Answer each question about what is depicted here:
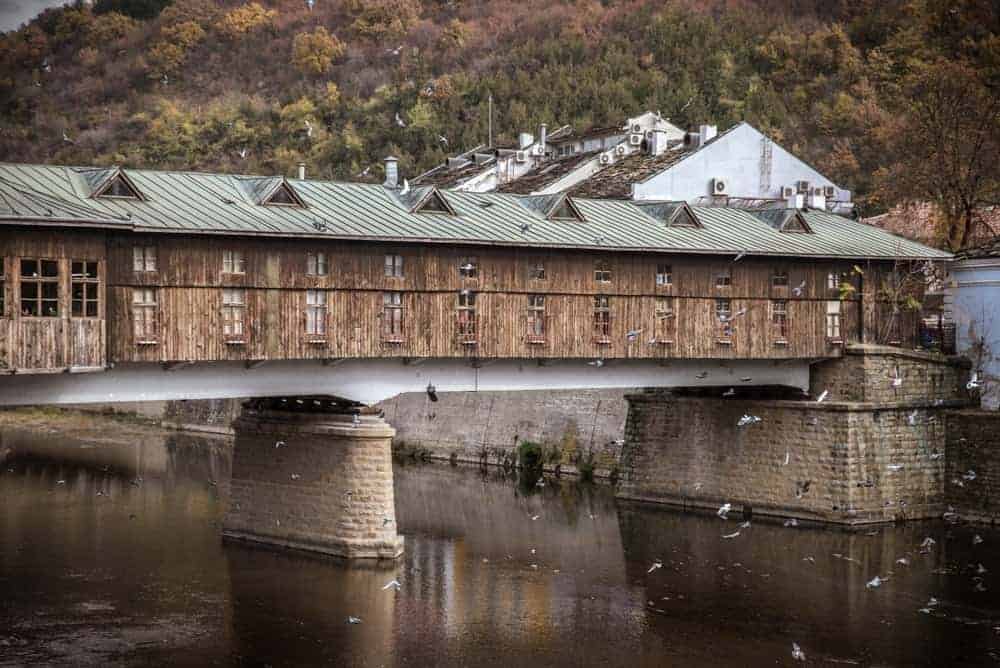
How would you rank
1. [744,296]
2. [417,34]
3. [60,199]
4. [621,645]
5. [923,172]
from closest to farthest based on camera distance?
[621,645]
[60,199]
[744,296]
[923,172]
[417,34]

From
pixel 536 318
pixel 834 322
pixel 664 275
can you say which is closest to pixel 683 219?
pixel 664 275

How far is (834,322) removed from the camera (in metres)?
42.1

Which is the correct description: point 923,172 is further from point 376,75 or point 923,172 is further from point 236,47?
point 236,47

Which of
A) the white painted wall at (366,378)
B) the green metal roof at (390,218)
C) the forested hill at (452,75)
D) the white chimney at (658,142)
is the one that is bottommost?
the white painted wall at (366,378)

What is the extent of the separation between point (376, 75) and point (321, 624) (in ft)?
286

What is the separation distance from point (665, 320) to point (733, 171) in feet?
63.4

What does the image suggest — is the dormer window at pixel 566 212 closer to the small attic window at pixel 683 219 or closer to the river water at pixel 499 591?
the small attic window at pixel 683 219

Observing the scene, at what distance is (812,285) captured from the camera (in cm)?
4169

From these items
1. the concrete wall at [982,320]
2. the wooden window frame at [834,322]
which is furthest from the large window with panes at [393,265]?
the concrete wall at [982,320]

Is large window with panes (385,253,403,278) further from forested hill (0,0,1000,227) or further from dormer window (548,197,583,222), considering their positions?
forested hill (0,0,1000,227)

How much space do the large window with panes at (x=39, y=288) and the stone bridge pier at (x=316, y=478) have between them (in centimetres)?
719

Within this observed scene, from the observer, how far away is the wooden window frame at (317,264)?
3388 cm

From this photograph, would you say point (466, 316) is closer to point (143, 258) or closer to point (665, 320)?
point (665, 320)

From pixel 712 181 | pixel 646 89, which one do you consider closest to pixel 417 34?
pixel 646 89
